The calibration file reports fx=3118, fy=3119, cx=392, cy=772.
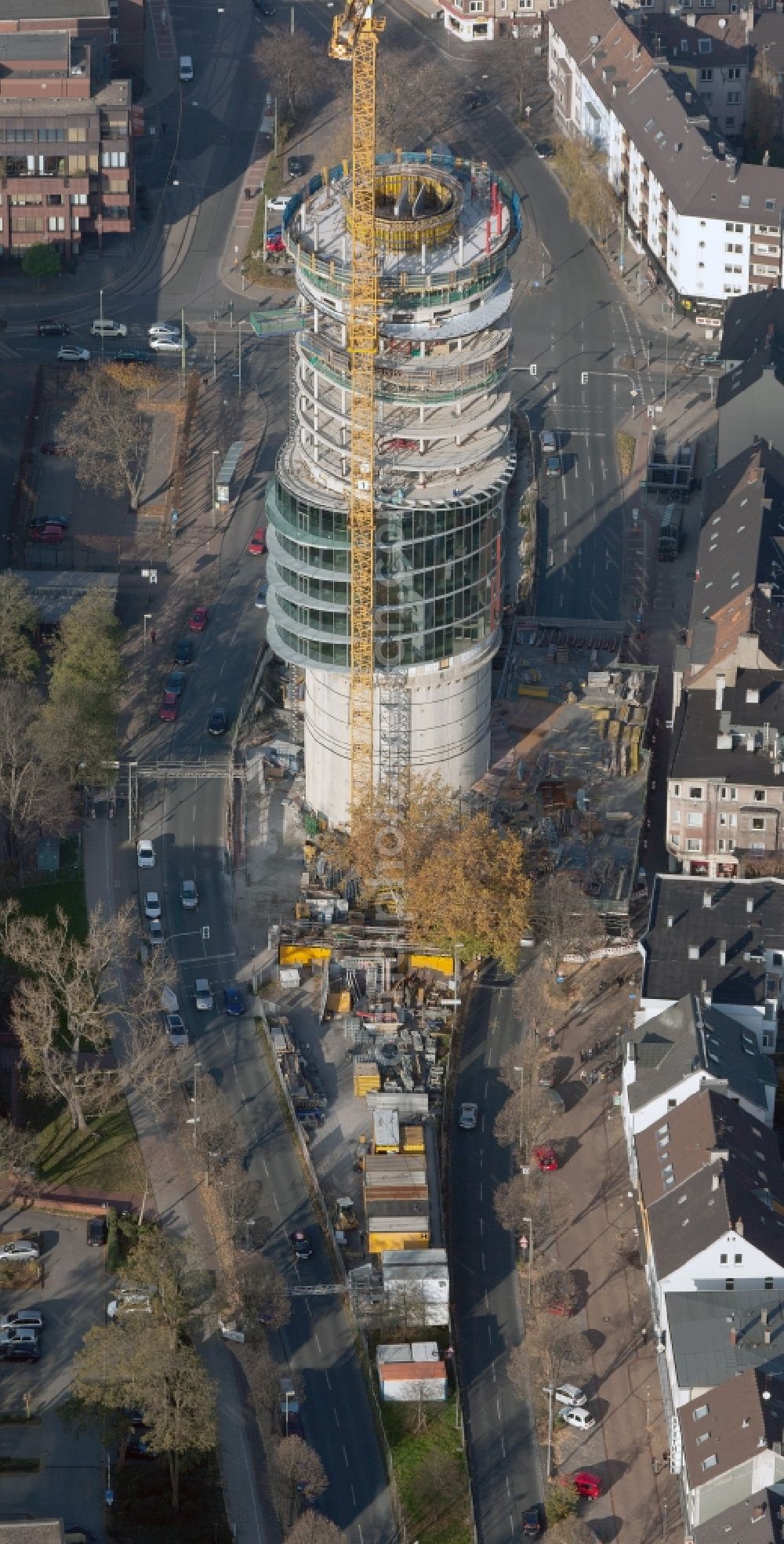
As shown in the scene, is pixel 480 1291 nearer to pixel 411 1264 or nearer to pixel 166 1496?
pixel 411 1264

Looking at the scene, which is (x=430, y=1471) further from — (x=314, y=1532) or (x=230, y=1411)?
(x=230, y=1411)

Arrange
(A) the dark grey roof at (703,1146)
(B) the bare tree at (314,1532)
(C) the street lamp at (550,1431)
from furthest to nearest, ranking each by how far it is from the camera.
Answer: (A) the dark grey roof at (703,1146) < (C) the street lamp at (550,1431) < (B) the bare tree at (314,1532)

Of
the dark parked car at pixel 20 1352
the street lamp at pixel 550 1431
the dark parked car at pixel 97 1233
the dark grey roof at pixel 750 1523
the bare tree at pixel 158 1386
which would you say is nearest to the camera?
the dark grey roof at pixel 750 1523

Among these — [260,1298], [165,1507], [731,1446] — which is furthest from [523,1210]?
[165,1507]

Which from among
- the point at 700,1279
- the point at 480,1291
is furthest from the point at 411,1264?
the point at 700,1279

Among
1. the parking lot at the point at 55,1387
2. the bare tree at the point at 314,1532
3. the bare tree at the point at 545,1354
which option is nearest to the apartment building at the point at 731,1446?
the bare tree at the point at 545,1354

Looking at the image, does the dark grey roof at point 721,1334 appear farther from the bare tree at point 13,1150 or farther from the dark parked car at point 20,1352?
the bare tree at point 13,1150
